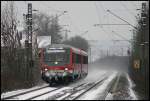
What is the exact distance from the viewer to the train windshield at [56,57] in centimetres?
3594

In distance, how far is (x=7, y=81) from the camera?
32781 mm

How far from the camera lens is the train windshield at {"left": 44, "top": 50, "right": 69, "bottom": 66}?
35.9 metres

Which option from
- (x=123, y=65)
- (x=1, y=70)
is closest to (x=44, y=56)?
(x=1, y=70)

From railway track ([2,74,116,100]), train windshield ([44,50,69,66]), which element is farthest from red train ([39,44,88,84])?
railway track ([2,74,116,100])

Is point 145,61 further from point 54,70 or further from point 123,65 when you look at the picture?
point 123,65

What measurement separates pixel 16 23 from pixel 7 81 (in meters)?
9.07

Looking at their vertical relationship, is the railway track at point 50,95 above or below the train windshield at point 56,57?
below

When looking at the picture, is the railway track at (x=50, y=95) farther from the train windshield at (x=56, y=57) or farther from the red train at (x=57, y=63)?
the train windshield at (x=56, y=57)

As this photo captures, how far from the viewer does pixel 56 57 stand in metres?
36.3

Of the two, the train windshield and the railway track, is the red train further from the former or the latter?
the railway track

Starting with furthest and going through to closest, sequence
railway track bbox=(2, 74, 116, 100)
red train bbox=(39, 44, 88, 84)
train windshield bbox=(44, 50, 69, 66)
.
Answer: train windshield bbox=(44, 50, 69, 66) < red train bbox=(39, 44, 88, 84) < railway track bbox=(2, 74, 116, 100)

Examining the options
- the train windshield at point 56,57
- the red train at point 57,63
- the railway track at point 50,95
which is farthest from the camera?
the train windshield at point 56,57

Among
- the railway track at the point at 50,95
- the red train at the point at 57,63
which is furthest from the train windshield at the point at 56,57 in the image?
the railway track at the point at 50,95

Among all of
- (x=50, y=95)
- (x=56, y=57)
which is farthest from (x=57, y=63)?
(x=50, y=95)
